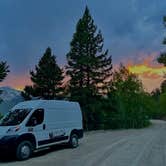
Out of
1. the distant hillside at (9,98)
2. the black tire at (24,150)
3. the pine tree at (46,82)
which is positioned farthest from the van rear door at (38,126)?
the pine tree at (46,82)

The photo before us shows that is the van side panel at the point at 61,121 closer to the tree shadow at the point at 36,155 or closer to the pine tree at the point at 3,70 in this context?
the tree shadow at the point at 36,155

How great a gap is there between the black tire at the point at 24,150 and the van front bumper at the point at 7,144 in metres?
0.23

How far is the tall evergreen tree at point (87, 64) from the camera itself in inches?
1307

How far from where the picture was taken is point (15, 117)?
1241 cm

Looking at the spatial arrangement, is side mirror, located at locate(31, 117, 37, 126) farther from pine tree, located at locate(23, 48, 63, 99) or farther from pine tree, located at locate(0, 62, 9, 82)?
pine tree, located at locate(23, 48, 63, 99)

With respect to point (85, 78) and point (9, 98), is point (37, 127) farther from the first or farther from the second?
point (9, 98)

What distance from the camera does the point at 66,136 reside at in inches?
560

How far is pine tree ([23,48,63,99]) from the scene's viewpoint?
115 feet

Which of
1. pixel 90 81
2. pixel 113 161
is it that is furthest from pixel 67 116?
pixel 90 81

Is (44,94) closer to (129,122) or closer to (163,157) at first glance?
(129,122)

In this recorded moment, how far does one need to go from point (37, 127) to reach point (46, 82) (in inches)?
913

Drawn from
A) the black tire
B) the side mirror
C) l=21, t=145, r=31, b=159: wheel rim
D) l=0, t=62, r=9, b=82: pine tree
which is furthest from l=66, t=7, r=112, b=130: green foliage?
l=21, t=145, r=31, b=159: wheel rim

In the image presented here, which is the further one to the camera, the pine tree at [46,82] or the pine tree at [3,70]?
the pine tree at [46,82]

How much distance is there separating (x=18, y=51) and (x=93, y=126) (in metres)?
14.3
